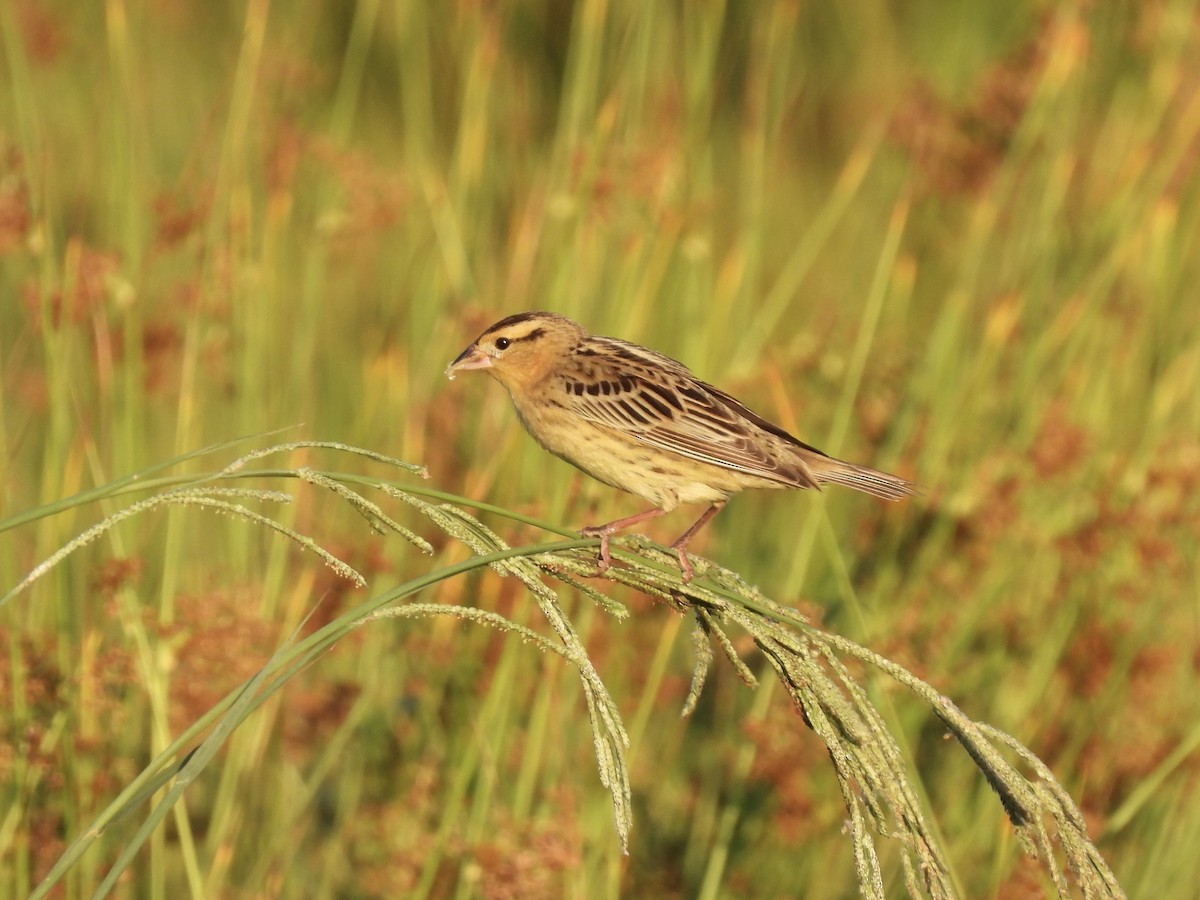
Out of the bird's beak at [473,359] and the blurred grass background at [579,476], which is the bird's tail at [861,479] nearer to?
the blurred grass background at [579,476]

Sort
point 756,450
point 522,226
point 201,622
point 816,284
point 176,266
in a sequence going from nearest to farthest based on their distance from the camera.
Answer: point 201,622, point 756,450, point 522,226, point 176,266, point 816,284

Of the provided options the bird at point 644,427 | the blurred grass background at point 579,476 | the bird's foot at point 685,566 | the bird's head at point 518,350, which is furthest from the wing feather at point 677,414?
the bird's foot at point 685,566

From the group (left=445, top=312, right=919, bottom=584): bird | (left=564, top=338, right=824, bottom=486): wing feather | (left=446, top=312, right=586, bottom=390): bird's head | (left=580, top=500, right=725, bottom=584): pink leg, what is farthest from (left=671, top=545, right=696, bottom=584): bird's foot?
(left=446, top=312, right=586, bottom=390): bird's head

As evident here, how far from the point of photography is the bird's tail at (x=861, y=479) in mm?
4039

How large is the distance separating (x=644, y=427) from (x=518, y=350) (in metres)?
0.53

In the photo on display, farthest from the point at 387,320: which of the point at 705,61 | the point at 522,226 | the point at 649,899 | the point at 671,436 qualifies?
the point at 649,899

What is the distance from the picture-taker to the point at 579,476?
4711mm

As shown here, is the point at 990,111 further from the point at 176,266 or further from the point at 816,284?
the point at 176,266

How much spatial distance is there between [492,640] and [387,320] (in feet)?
6.17

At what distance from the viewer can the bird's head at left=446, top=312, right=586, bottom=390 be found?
453cm

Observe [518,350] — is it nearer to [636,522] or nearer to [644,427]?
[644,427]

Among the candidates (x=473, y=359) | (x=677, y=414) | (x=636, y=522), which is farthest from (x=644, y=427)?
(x=473, y=359)

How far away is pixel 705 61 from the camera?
5109 millimetres

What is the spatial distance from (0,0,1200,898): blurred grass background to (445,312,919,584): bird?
209mm
